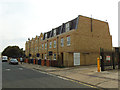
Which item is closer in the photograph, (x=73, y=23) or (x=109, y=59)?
(x=109, y=59)

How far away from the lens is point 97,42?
24.6m

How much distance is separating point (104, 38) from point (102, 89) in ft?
68.6

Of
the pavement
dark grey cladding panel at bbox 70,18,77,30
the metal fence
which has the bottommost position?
the pavement

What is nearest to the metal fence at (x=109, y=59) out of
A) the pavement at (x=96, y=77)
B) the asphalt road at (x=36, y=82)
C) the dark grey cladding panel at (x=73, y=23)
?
the pavement at (x=96, y=77)

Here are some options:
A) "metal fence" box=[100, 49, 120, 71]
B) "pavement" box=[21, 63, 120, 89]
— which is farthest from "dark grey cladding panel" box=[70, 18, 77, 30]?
"pavement" box=[21, 63, 120, 89]

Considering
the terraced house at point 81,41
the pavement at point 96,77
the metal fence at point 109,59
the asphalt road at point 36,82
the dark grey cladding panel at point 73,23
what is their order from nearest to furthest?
the asphalt road at point 36,82
the pavement at point 96,77
the metal fence at point 109,59
the terraced house at point 81,41
the dark grey cladding panel at point 73,23

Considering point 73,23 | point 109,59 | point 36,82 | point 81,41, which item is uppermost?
point 73,23

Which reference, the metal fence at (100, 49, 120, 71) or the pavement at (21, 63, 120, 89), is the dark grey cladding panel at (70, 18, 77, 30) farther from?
the pavement at (21, 63, 120, 89)

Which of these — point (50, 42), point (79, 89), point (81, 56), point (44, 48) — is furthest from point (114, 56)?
point (44, 48)

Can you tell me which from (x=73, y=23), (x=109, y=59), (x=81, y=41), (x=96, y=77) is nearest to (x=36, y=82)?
(x=96, y=77)

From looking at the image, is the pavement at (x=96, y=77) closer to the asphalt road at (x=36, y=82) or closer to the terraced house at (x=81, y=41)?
the asphalt road at (x=36, y=82)

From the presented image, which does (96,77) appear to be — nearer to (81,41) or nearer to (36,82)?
(36,82)

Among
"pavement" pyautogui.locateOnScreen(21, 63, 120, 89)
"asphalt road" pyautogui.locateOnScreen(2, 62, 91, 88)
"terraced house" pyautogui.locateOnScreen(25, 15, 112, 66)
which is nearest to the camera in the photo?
"asphalt road" pyautogui.locateOnScreen(2, 62, 91, 88)

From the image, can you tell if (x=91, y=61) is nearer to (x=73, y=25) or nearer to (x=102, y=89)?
(x=73, y=25)
